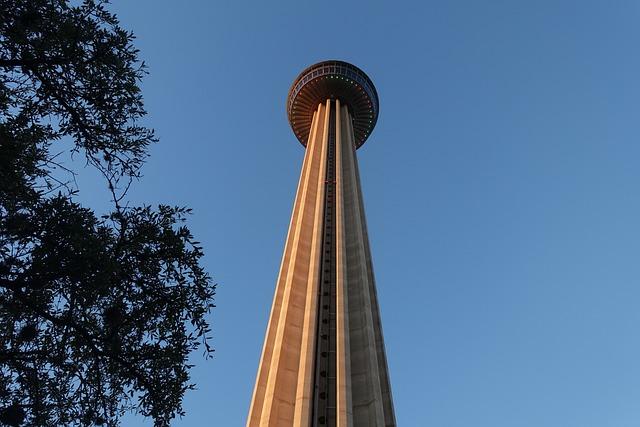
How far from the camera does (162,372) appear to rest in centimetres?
682

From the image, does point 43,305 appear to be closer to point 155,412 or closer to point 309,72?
point 155,412

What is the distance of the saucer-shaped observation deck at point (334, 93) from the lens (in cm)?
5172

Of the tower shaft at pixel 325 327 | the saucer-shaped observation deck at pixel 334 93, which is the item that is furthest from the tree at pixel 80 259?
the saucer-shaped observation deck at pixel 334 93

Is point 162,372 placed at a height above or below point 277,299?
below

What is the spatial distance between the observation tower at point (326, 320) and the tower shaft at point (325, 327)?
0.15ft

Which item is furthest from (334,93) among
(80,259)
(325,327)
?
(80,259)

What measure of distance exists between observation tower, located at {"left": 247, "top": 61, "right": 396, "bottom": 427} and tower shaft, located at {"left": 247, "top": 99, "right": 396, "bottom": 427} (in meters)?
0.05

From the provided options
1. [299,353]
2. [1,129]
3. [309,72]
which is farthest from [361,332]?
[309,72]

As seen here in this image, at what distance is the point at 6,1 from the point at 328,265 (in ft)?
80.6

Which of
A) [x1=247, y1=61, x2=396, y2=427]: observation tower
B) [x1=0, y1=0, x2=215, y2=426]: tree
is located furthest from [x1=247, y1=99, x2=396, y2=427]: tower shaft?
[x1=0, y1=0, x2=215, y2=426]: tree

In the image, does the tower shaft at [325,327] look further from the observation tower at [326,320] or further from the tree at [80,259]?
the tree at [80,259]

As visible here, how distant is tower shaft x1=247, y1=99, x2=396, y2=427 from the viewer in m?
20.6

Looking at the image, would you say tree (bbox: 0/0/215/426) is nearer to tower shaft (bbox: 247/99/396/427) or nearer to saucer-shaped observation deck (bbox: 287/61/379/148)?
tower shaft (bbox: 247/99/396/427)

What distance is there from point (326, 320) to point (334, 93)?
30894mm
